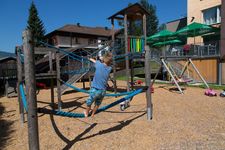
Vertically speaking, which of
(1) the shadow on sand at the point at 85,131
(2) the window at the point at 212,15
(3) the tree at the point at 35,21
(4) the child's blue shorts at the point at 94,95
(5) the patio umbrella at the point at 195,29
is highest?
(3) the tree at the point at 35,21

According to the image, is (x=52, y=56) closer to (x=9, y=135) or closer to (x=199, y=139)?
(x=9, y=135)

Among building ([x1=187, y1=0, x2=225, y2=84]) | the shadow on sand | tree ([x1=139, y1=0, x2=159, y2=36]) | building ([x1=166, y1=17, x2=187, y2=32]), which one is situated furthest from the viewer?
tree ([x1=139, y1=0, x2=159, y2=36])

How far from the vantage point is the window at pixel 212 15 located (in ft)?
72.7

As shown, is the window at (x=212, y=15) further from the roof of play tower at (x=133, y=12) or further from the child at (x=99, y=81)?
the child at (x=99, y=81)

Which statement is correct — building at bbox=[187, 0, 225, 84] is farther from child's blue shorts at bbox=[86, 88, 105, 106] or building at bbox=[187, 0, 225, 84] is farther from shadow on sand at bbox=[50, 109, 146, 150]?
child's blue shorts at bbox=[86, 88, 105, 106]

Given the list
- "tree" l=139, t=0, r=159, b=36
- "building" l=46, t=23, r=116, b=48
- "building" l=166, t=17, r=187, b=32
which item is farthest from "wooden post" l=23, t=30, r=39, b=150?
"tree" l=139, t=0, r=159, b=36

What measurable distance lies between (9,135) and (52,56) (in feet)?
9.76

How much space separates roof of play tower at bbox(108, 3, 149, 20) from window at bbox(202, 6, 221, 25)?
15412 millimetres

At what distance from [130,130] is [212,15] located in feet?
72.7

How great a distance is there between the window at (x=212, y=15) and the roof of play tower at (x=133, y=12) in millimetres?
15412

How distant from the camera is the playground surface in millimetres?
4129

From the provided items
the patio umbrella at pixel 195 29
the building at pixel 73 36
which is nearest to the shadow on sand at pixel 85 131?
the patio umbrella at pixel 195 29

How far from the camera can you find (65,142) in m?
4.31

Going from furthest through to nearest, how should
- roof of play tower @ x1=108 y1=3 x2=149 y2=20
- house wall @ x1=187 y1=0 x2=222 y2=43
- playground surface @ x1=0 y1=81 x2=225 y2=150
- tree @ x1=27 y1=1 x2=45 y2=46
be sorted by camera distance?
tree @ x1=27 y1=1 x2=45 y2=46 < house wall @ x1=187 y1=0 x2=222 y2=43 < roof of play tower @ x1=108 y1=3 x2=149 y2=20 < playground surface @ x1=0 y1=81 x2=225 y2=150
